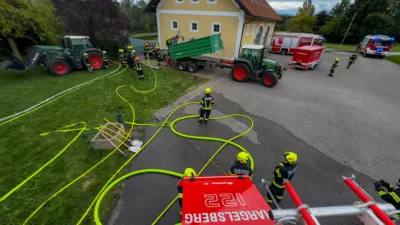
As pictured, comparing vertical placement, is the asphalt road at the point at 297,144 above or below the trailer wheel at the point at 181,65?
below

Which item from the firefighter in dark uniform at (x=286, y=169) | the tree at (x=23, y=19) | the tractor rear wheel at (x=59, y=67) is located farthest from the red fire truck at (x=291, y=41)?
the tree at (x=23, y=19)

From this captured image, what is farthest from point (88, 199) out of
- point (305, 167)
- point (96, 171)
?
point (305, 167)

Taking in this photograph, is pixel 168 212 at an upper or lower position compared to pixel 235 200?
lower

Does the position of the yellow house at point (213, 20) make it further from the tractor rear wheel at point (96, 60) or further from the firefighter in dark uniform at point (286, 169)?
the firefighter in dark uniform at point (286, 169)

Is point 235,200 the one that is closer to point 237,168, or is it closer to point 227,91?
point 237,168

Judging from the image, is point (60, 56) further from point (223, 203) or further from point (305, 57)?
point (305, 57)

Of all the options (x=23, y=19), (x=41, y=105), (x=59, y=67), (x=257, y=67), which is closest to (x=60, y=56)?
(x=59, y=67)

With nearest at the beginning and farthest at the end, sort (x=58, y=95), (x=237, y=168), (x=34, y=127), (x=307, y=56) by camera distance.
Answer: (x=237, y=168) → (x=34, y=127) → (x=58, y=95) → (x=307, y=56)
